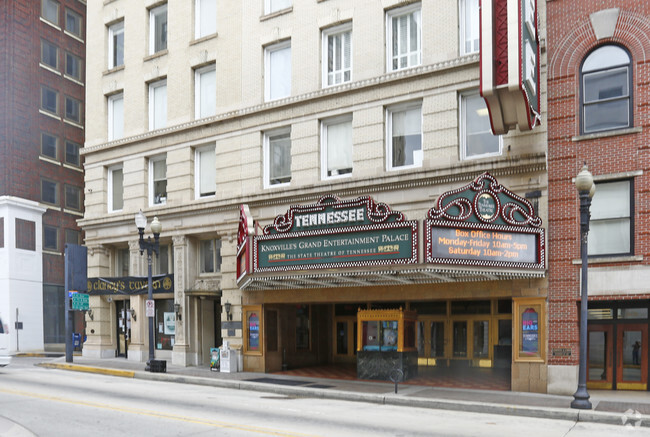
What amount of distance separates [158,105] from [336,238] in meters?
14.6

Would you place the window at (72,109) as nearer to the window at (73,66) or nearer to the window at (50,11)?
the window at (73,66)

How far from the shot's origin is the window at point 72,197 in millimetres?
45062

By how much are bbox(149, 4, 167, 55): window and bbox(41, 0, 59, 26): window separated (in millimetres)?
16973

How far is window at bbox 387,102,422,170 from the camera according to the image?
2300 cm

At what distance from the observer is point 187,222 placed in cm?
2828

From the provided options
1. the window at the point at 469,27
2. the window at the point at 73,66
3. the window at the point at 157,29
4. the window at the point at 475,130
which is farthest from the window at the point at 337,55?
the window at the point at 73,66

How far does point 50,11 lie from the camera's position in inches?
1759

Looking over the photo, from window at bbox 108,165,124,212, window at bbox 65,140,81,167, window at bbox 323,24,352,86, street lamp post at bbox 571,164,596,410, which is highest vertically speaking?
window at bbox 323,24,352,86

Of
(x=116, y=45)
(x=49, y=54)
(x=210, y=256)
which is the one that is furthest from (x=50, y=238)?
(x=210, y=256)

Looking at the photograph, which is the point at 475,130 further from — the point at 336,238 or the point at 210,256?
the point at 210,256

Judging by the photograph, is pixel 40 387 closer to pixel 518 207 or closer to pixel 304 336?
pixel 304 336

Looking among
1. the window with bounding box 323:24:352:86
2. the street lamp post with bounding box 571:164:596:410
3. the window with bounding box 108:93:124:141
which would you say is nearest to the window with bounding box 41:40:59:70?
the window with bounding box 108:93:124:141

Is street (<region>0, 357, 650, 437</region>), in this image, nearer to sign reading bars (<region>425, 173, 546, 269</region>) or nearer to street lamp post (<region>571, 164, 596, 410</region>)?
street lamp post (<region>571, 164, 596, 410</region>)

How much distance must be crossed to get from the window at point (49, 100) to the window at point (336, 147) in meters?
26.4
